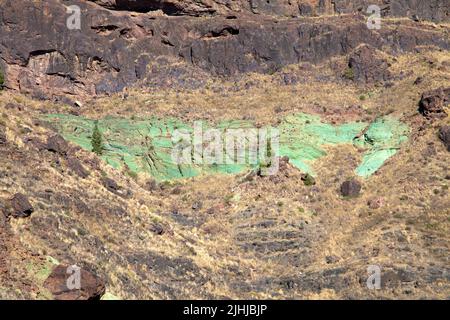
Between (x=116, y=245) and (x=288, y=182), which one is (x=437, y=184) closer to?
(x=288, y=182)

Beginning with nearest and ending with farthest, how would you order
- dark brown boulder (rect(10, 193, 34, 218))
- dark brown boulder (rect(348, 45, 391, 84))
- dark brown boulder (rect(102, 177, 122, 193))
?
dark brown boulder (rect(10, 193, 34, 218)) → dark brown boulder (rect(102, 177, 122, 193)) → dark brown boulder (rect(348, 45, 391, 84))

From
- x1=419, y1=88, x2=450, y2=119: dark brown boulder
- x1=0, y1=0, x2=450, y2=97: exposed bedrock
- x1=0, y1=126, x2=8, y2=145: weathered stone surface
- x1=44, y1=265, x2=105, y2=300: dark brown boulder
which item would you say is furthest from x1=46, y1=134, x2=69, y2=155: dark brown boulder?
x1=419, y1=88, x2=450, y2=119: dark brown boulder

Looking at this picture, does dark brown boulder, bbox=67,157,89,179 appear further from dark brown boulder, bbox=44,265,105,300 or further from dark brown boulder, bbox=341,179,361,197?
dark brown boulder, bbox=44,265,105,300

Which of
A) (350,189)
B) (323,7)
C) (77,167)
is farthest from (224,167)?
(323,7)

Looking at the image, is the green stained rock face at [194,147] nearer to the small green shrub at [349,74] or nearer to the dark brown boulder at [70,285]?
the small green shrub at [349,74]

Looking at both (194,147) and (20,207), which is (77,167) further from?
(20,207)

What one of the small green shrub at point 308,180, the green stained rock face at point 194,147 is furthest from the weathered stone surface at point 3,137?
the small green shrub at point 308,180

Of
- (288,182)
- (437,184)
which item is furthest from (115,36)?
(437,184)
